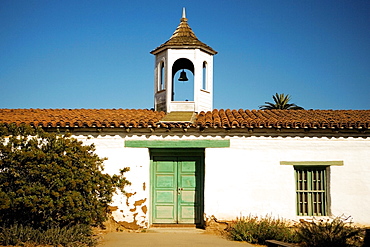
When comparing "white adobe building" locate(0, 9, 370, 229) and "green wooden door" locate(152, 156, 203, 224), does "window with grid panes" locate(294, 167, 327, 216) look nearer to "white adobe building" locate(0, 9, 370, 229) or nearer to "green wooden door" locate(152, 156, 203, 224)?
"white adobe building" locate(0, 9, 370, 229)

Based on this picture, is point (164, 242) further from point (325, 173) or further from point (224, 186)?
point (325, 173)

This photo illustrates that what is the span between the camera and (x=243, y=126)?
11.5 m

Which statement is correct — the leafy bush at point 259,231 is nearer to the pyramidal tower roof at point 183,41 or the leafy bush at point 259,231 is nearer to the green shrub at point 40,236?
the green shrub at point 40,236

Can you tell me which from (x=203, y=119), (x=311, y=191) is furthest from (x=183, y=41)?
(x=311, y=191)

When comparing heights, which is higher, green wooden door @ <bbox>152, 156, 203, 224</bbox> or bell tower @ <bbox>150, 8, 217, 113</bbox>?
bell tower @ <bbox>150, 8, 217, 113</bbox>

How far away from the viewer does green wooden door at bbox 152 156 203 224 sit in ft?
39.8

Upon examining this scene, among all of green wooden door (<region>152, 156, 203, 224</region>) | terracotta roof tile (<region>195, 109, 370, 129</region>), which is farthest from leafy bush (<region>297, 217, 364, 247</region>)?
green wooden door (<region>152, 156, 203, 224</region>)

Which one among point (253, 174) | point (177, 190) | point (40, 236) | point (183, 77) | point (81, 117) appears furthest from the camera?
point (183, 77)

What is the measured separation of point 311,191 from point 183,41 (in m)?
6.78

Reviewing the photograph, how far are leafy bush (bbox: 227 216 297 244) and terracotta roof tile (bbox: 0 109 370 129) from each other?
8.76 ft

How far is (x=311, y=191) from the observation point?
1182 cm

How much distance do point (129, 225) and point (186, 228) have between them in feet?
5.41

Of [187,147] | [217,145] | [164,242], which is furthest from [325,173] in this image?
[164,242]

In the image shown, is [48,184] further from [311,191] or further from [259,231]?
[311,191]
